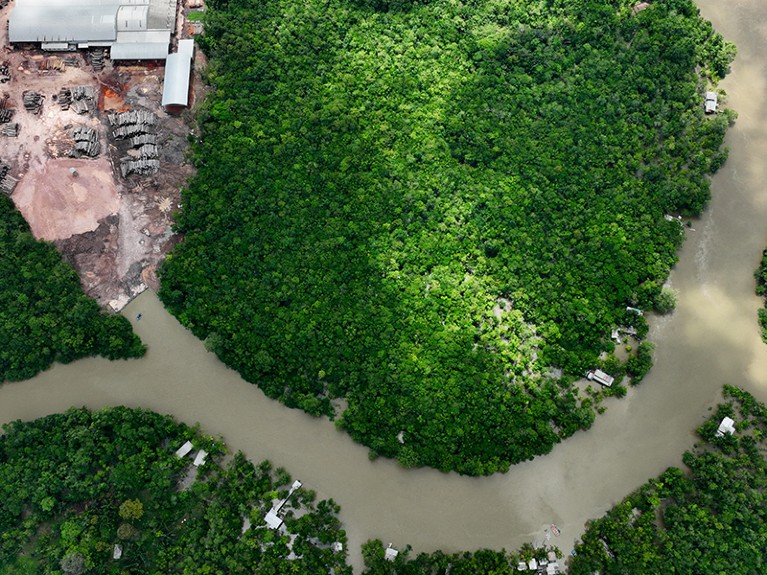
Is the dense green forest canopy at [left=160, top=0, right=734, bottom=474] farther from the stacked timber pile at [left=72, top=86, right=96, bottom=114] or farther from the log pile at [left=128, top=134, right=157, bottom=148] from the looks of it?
the stacked timber pile at [left=72, top=86, right=96, bottom=114]

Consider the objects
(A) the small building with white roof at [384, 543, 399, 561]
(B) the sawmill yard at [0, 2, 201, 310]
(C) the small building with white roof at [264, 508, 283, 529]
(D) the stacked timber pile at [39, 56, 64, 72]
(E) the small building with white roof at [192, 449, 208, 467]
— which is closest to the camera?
(A) the small building with white roof at [384, 543, 399, 561]

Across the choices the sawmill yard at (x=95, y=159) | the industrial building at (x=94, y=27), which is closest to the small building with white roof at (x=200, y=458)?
the sawmill yard at (x=95, y=159)

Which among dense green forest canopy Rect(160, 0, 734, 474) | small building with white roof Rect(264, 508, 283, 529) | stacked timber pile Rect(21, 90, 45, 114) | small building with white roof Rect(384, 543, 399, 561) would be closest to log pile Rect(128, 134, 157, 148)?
dense green forest canopy Rect(160, 0, 734, 474)

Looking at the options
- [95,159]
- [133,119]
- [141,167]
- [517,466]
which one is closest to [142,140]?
[133,119]

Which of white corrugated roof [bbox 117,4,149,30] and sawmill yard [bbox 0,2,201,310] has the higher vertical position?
white corrugated roof [bbox 117,4,149,30]

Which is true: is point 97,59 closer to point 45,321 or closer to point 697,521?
point 45,321

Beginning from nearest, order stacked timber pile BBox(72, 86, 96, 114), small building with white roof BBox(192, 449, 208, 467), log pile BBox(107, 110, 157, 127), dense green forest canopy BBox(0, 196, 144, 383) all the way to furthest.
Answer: small building with white roof BBox(192, 449, 208, 467) → dense green forest canopy BBox(0, 196, 144, 383) → log pile BBox(107, 110, 157, 127) → stacked timber pile BBox(72, 86, 96, 114)

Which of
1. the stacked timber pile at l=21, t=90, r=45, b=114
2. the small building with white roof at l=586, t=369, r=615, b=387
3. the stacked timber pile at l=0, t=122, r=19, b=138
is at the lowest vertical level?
the small building with white roof at l=586, t=369, r=615, b=387
